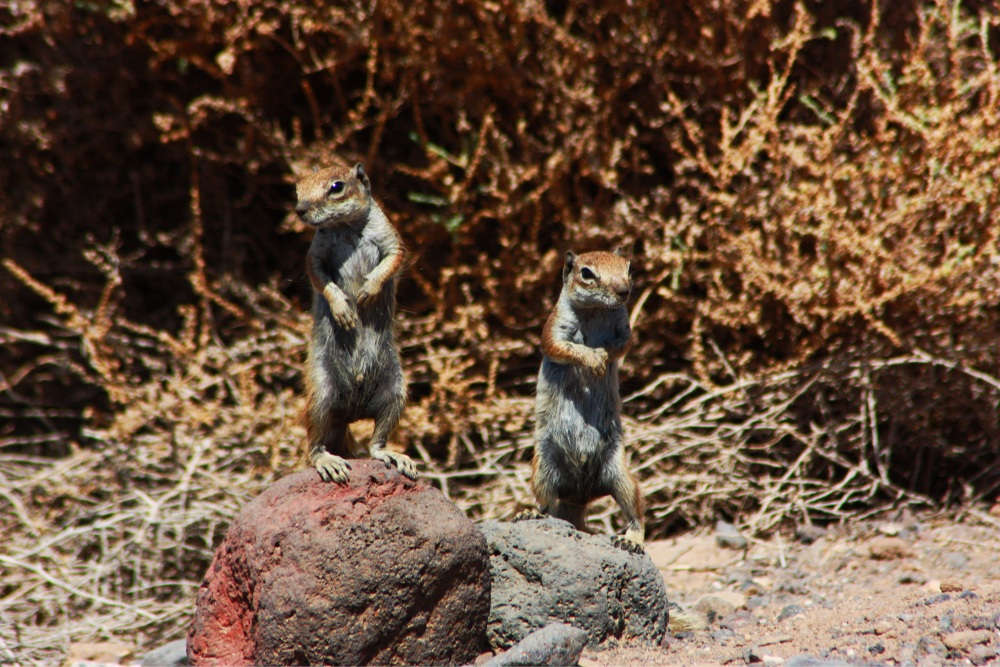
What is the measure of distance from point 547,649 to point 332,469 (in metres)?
1.20

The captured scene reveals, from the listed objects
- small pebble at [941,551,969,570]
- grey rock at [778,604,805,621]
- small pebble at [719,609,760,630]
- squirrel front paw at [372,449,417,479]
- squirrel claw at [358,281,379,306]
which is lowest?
small pebble at [719,609,760,630]

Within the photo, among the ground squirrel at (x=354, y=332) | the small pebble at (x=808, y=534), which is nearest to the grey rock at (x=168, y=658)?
the ground squirrel at (x=354, y=332)

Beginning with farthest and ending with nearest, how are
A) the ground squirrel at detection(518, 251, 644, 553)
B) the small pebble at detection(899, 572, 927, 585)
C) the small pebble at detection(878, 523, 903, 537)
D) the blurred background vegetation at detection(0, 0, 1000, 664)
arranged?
the blurred background vegetation at detection(0, 0, 1000, 664) → the small pebble at detection(878, 523, 903, 537) → the small pebble at detection(899, 572, 927, 585) → the ground squirrel at detection(518, 251, 644, 553)

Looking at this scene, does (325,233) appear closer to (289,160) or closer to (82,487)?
(289,160)

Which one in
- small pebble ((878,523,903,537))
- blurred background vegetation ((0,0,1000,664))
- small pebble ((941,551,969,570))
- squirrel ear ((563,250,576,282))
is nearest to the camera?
squirrel ear ((563,250,576,282))

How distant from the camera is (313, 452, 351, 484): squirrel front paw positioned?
4270mm

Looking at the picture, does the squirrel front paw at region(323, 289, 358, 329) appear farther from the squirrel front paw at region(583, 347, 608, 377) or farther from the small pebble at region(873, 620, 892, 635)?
the small pebble at region(873, 620, 892, 635)

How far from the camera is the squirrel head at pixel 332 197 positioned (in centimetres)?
454

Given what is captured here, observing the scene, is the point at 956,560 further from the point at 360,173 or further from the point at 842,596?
the point at 360,173

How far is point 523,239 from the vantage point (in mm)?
7930

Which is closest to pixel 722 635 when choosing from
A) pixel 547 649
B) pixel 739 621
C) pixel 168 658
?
pixel 739 621

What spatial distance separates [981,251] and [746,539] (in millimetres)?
2371

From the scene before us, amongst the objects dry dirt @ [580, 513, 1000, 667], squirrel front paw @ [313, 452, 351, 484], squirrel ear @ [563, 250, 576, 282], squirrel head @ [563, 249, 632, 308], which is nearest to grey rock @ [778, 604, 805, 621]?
dry dirt @ [580, 513, 1000, 667]

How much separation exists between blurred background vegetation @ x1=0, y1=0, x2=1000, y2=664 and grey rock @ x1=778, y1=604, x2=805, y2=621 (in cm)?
133
